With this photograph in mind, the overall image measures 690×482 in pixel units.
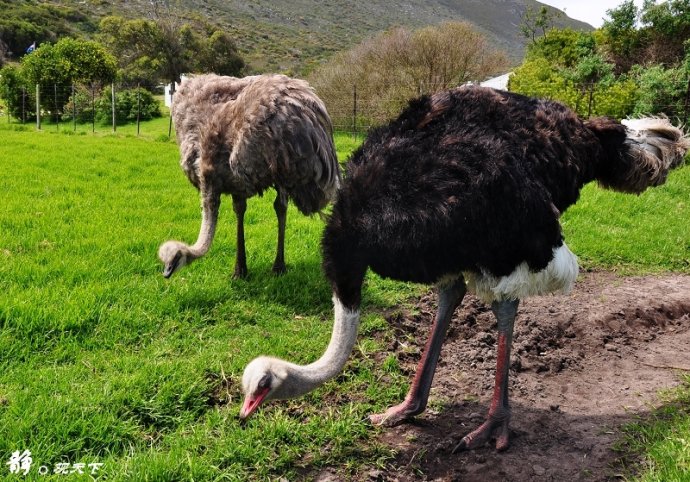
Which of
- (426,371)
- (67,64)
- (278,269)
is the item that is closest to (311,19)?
(67,64)

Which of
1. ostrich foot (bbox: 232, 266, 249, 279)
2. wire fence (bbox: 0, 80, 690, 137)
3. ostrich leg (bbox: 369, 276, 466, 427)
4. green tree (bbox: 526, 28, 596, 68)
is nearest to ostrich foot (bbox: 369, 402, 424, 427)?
ostrich leg (bbox: 369, 276, 466, 427)

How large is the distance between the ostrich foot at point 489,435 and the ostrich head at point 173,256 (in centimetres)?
217

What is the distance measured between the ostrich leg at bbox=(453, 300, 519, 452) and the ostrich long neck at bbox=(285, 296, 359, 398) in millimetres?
686

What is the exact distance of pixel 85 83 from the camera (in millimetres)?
24344

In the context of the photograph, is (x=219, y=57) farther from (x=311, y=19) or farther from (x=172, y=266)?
(x=311, y=19)

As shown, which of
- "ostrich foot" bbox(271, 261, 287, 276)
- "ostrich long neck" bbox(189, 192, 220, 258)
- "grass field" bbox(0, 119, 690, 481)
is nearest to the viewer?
"grass field" bbox(0, 119, 690, 481)

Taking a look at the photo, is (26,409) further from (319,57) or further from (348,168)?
Answer: (319,57)

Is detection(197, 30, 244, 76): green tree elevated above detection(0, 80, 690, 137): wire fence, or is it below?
above

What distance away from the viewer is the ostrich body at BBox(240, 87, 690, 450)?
8.03ft

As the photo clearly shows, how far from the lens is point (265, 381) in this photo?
2322mm

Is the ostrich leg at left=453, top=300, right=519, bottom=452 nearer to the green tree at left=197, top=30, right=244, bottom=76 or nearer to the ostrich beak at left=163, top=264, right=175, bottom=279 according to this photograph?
the ostrich beak at left=163, top=264, right=175, bottom=279

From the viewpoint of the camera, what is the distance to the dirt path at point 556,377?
8.70ft

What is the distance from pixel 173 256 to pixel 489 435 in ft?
7.43

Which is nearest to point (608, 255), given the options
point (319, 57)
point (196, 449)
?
point (196, 449)
